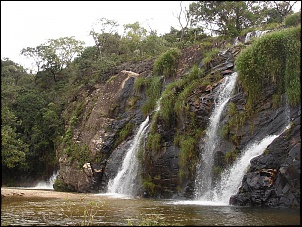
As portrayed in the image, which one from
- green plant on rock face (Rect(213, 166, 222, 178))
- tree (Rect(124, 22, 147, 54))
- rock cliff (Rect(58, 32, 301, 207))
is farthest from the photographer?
tree (Rect(124, 22, 147, 54))

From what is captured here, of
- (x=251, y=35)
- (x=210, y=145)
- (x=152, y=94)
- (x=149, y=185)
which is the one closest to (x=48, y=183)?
(x=152, y=94)

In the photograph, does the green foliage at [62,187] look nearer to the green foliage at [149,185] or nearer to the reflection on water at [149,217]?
the green foliage at [149,185]

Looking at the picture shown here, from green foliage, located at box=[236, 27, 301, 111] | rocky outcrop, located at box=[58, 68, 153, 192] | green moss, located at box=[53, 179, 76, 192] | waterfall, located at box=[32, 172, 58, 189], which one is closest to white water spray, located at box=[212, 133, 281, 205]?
green foliage, located at box=[236, 27, 301, 111]

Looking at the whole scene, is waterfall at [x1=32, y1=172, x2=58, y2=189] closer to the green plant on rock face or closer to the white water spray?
the green plant on rock face

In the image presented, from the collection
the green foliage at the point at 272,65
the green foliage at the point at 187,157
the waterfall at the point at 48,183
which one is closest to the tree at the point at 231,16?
the green foliage at the point at 272,65

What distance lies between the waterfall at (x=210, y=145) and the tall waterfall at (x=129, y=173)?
4.46m

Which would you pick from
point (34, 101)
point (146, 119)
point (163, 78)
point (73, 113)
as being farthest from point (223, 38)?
point (34, 101)

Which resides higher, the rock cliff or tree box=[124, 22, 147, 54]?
tree box=[124, 22, 147, 54]

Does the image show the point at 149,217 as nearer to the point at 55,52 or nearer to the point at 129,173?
the point at 129,173

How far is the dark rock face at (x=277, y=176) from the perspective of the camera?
12.0 metres

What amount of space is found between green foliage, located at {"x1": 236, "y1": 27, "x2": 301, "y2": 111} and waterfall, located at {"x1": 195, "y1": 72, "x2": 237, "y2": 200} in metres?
1.42

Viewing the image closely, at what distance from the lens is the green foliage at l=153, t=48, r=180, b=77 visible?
2575cm

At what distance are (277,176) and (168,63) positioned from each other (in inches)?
585

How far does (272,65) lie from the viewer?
16.3 metres
